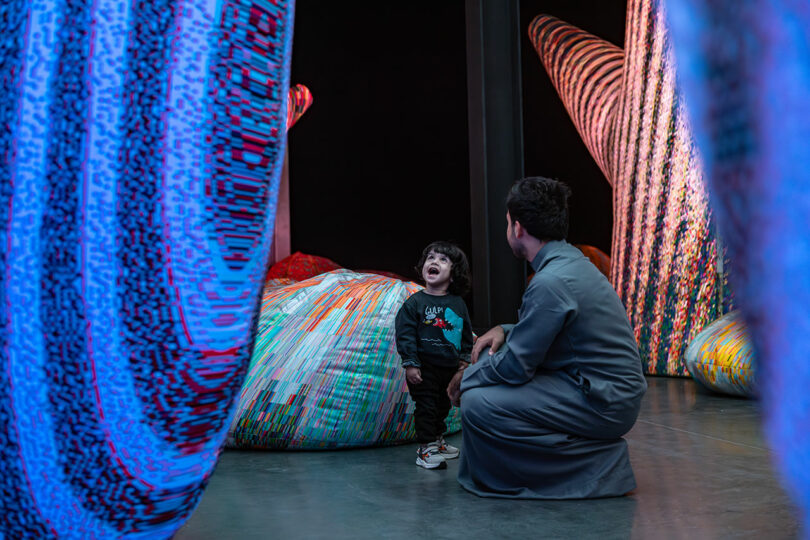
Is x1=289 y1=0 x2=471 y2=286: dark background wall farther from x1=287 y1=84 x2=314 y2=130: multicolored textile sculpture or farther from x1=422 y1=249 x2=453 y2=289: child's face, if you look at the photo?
x1=422 y1=249 x2=453 y2=289: child's face

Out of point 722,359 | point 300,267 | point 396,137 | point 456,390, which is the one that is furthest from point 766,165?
point 396,137

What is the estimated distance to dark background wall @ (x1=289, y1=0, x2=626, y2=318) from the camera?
9328 millimetres

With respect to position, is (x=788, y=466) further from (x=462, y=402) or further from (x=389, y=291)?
(x=389, y=291)

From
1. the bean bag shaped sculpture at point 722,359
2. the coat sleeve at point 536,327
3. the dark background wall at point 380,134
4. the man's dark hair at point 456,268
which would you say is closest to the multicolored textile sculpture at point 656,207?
the bean bag shaped sculpture at point 722,359

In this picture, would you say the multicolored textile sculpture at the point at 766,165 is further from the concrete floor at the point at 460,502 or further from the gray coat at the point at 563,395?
the gray coat at the point at 563,395

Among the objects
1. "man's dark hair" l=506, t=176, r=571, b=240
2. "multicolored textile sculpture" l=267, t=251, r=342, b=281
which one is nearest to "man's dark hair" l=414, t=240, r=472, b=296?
"man's dark hair" l=506, t=176, r=571, b=240

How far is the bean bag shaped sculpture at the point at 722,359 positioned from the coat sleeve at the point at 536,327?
2274mm

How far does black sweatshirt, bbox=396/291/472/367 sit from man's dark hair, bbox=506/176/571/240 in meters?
0.75

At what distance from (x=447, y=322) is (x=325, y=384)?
1.92 ft

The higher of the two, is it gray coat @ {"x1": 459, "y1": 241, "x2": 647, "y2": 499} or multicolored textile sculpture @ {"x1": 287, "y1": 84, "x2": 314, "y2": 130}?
multicolored textile sculpture @ {"x1": 287, "y1": 84, "x2": 314, "y2": 130}

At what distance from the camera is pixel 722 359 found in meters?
4.54

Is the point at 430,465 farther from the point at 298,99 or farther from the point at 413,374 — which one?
the point at 298,99

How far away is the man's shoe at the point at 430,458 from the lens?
9.66 feet

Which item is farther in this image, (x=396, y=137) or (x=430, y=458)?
(x=396, y=137)
